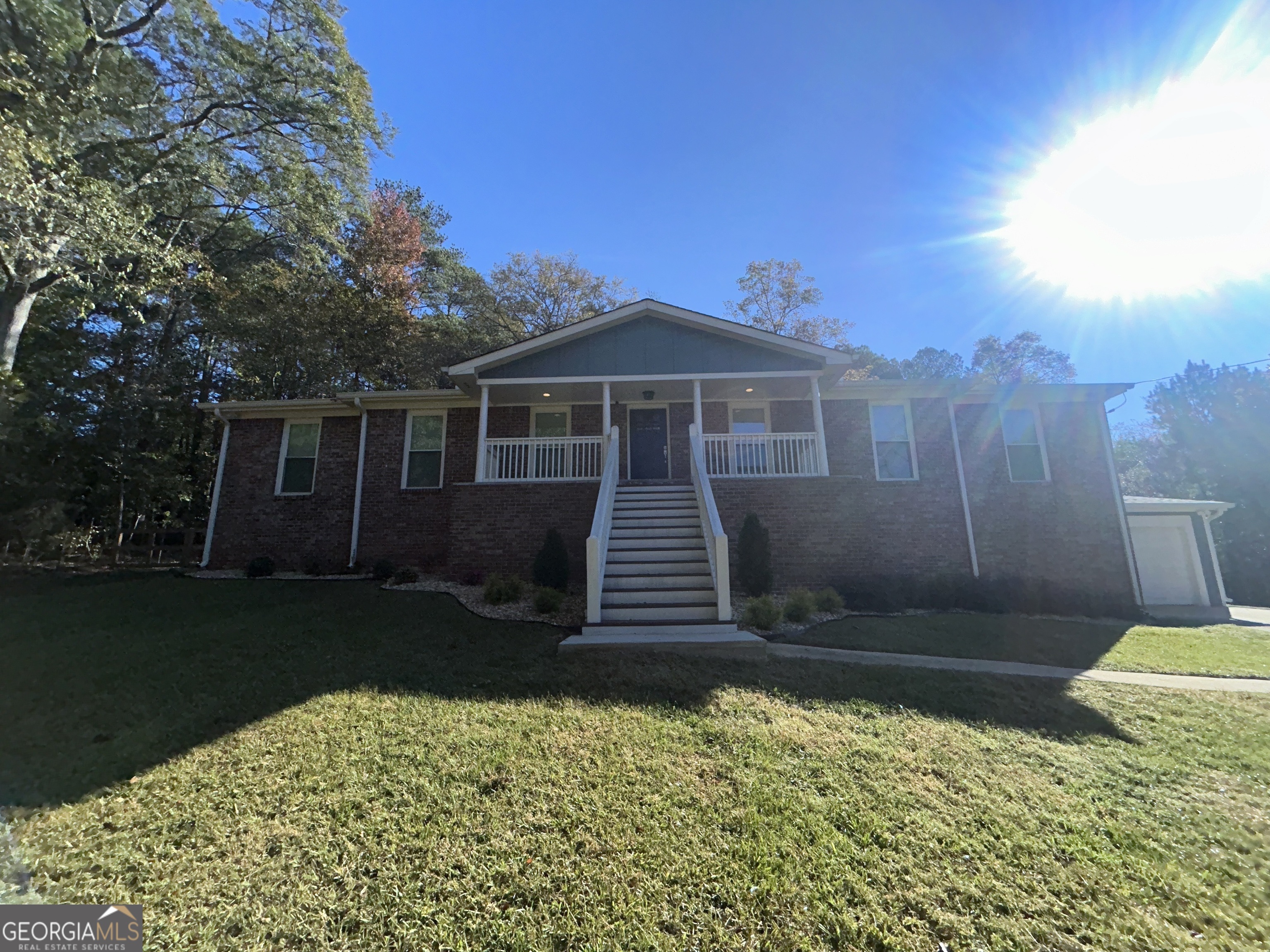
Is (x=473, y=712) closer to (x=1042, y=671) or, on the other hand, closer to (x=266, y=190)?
(x=1042, y=671)

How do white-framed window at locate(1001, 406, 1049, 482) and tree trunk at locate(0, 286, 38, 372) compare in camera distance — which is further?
white-framed window at locate(1001, 406, 1049, 482)

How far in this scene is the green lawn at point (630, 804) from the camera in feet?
7.39

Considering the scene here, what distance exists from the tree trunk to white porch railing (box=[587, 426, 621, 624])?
42.3 feet

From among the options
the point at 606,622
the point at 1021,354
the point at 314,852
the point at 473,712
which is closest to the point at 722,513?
the point at 606,622

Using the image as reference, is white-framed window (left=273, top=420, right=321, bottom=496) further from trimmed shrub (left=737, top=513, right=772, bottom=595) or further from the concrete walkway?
the concrete walkway

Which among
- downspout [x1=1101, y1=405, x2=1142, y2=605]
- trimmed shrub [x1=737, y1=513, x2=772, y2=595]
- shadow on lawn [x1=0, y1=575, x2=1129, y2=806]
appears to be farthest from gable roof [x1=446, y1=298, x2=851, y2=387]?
downspout [x1=1101, y1=405, x2=1142, y2=605]

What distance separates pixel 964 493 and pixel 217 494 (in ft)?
54.5

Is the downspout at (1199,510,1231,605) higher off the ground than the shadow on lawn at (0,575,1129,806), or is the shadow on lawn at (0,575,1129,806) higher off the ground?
the downspout at (1199,510,1231,605)

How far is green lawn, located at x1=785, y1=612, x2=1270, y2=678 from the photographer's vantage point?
629 centimetres

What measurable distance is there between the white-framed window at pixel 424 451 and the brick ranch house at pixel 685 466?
2.1 inches

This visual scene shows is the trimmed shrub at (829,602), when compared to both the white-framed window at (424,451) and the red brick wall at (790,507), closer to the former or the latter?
the red brick wall at (790,507)

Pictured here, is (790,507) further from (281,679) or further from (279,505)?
(279,505)

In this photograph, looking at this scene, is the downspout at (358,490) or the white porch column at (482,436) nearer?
the white porch column at (482,436)

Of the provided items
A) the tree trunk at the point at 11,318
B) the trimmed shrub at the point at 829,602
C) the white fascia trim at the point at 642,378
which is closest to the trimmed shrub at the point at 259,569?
the white fascia trim at the point at 642,378
